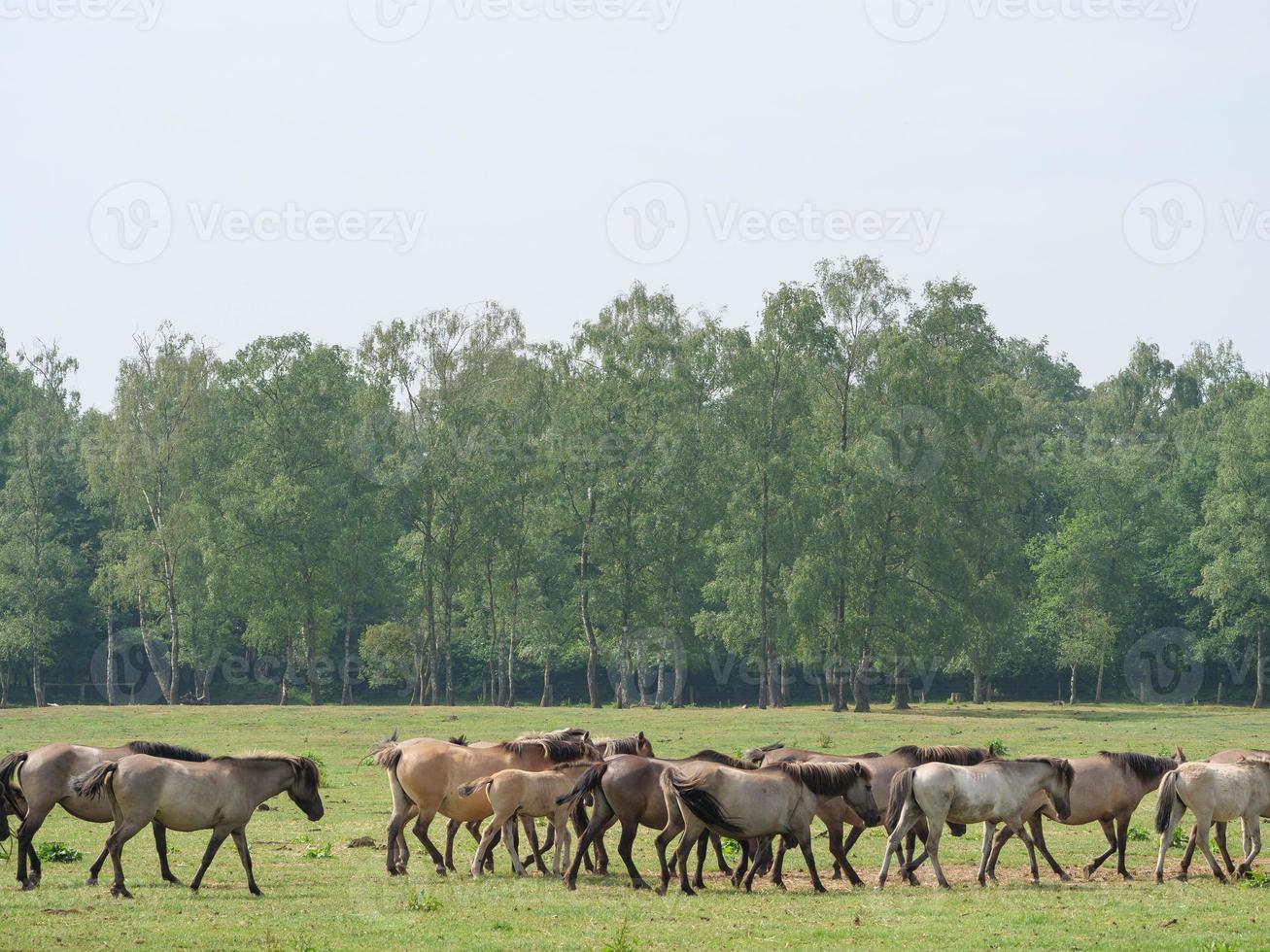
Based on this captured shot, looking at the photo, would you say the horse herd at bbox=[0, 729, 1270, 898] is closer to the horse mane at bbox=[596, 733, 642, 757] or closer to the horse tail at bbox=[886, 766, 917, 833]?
the horse tail at bbox=[886, 766, 917, 833]

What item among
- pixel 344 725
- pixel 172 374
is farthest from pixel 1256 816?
pixel 172 374

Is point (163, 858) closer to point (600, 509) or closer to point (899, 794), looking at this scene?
point (899, 794)

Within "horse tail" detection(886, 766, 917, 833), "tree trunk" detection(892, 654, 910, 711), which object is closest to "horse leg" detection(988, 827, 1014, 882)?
"horse tail" detection(886, 766, 917, 833)

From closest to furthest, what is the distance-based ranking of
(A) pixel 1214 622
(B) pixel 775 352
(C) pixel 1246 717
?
(C) pixel 1246 717 < (B) pixel 775 352 < (A) pixel 1214 622

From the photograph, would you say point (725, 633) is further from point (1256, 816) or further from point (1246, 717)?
point (1256, 816)

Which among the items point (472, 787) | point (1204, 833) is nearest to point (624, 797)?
point (472, 787)

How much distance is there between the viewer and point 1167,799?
746 inches

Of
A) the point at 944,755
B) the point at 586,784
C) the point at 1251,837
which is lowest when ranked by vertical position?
the point at 1251,837

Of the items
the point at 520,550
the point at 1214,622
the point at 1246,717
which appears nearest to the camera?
the point at 1246,717

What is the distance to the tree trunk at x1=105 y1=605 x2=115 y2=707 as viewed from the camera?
252 feet

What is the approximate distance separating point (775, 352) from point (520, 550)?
1670 centimetres

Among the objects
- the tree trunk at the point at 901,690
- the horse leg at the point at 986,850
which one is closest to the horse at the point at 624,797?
the horse leg at the point at 986,850

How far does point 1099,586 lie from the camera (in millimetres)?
82250

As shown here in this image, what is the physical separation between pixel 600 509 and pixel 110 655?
29.5 meters
